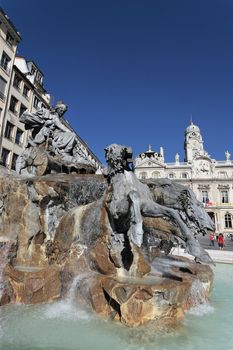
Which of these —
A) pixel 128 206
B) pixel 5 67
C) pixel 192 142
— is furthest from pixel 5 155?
pixel 192 142

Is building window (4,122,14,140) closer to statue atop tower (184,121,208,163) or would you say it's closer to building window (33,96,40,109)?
building window (33,96,40,109)

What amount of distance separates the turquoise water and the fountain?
0.66 ft

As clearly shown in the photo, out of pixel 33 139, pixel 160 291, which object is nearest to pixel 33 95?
pixel 33 139

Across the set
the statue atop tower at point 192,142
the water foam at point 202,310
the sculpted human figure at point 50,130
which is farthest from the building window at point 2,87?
the statue atop tower at point 192,142

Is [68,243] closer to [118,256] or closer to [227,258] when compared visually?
[118,256]

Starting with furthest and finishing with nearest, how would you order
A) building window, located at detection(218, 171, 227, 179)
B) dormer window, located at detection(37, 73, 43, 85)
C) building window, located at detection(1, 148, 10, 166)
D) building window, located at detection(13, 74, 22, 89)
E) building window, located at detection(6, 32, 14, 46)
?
building window, located at detection(218, 171, 227, 179) < dormer window, located at detection(37, 73, 43, 85) < building window, located at detection(13, 74, 22, 89) < building window, located at detection(6, 32, 14, 46) < building window, located at detection(1, 148, 10, 166)

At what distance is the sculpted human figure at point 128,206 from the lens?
5.24m

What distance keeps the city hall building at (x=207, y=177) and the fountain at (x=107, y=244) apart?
202 ft

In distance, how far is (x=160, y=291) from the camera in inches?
163

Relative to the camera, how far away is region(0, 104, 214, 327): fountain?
14.3 feet

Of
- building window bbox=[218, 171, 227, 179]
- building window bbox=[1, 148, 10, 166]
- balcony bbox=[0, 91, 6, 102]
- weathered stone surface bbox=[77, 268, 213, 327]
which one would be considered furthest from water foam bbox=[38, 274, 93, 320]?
building window bbox=[218, 171, 227, 179]

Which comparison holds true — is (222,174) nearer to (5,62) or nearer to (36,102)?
(36,102)

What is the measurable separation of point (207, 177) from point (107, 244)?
6898cm

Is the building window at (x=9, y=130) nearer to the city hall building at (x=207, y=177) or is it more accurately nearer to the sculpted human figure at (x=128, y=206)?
the sculpted human figure at (x=128, y=206)
